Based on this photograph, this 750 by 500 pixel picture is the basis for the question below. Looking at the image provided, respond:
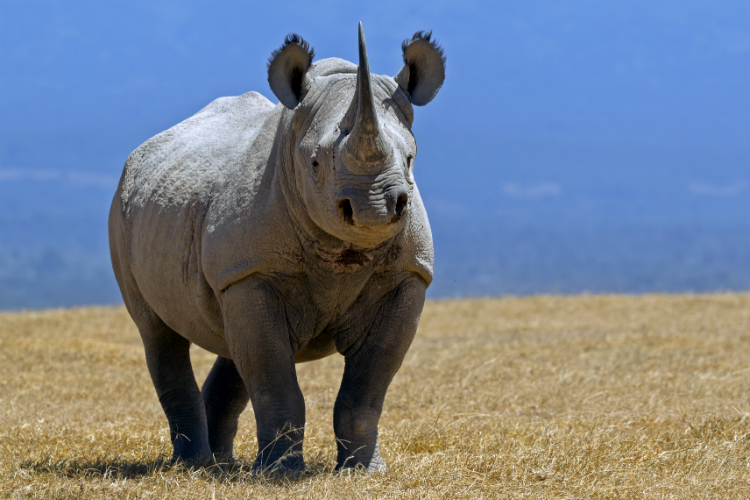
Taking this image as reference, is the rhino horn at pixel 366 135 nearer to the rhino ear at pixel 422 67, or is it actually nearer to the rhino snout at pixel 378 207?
the rhino snout at pixel 378 207

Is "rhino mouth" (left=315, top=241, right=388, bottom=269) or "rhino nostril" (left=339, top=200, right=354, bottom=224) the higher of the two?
"rhino nostril" (left=339, top=200, right=354, bottom=224)

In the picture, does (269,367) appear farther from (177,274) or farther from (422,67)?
(422,67)

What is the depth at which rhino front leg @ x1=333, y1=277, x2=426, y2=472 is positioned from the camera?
4898 millimetres

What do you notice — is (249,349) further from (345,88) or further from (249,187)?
(345,88)

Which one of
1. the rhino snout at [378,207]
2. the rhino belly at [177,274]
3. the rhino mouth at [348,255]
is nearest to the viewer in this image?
the rhino snout at [378,207]

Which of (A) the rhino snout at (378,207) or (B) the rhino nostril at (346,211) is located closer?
(A) the rhino snout at (378,207)

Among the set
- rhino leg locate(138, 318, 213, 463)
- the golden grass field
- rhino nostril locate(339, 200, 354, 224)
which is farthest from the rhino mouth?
rhino leg locate(138, 318, 213, 463)

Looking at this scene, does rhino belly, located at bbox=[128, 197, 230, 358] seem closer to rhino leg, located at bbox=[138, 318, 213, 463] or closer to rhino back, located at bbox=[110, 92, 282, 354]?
rhino back, located at bbox=[110, 92, 282, 354]

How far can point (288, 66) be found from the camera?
479cm

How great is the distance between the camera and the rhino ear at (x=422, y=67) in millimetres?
4758

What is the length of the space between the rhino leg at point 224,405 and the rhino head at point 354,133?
2503 mm

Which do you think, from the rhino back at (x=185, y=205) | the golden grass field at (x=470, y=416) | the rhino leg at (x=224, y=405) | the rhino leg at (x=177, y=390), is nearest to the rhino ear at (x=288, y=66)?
the rhino back at (x=185, y=205)

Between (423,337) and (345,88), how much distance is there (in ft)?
31.7

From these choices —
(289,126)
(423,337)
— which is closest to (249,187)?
(289,126)
